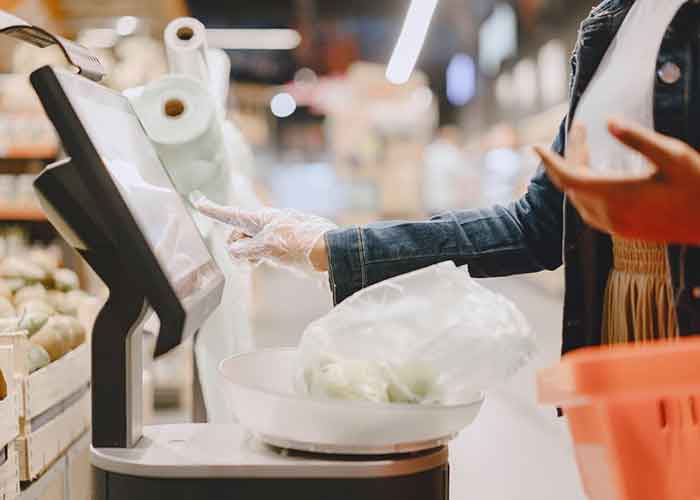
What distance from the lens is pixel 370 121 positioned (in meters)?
11.5

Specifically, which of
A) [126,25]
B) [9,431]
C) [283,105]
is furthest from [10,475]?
[283,105]

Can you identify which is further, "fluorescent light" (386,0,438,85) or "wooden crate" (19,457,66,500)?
"fluorescent light" (386,0,438,85)

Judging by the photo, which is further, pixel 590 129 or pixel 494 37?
pixel 494 37

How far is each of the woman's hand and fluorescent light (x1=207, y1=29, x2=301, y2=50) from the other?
1248cm

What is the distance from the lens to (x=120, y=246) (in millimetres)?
979

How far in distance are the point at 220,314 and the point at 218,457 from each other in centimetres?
89

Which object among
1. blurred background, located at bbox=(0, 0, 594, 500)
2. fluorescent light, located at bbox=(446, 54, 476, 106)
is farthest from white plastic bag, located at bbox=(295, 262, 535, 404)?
fluorescent light, located at bbox=(446, 54, 476, 106)

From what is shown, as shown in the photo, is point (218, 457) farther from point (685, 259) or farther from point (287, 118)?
point (287, 118)

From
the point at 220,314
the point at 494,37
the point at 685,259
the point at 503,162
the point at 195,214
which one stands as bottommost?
the point at 220,314

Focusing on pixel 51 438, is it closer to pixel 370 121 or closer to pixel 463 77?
pixel 370 121

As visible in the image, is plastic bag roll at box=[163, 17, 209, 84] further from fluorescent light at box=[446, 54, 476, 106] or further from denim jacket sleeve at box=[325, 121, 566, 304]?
fluorescent light at box=[446, 54, 476, 106]

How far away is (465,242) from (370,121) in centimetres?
1024

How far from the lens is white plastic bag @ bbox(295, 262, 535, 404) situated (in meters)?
1.05

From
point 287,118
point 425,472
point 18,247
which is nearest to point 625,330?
point 425,472
